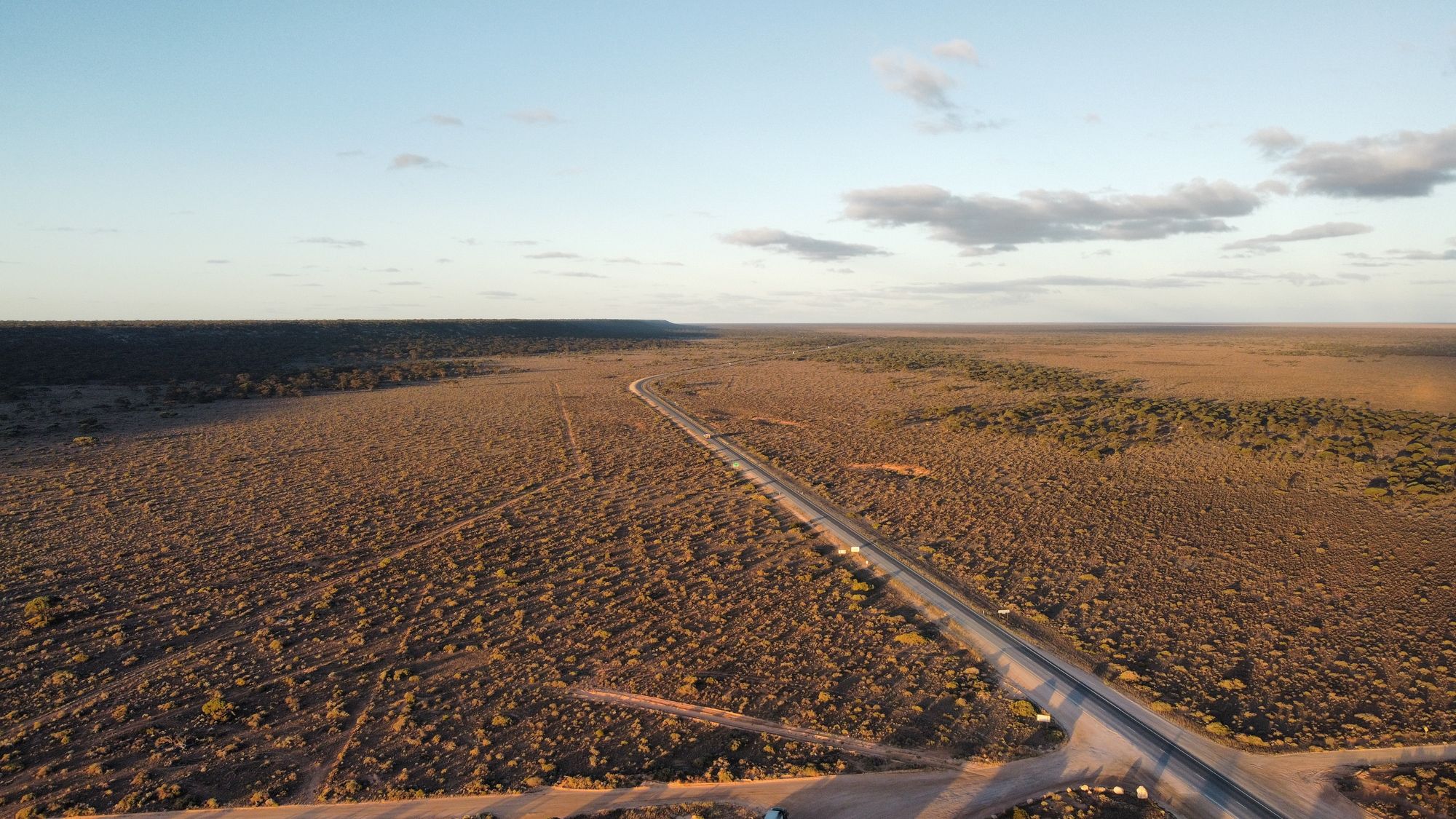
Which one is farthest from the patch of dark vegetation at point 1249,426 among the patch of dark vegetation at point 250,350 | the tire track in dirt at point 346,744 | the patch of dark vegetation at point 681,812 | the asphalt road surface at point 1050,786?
the patch of dark vegetation at point 250,350

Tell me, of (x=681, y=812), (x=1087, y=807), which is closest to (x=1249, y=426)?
(x=1087, y=807)

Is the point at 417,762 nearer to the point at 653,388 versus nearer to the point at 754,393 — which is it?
the point at 754,393

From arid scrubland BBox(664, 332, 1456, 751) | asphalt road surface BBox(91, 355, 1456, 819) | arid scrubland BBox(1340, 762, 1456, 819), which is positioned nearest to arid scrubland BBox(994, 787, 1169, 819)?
asphalt road surface BBox(91, 355, 1456, 819)

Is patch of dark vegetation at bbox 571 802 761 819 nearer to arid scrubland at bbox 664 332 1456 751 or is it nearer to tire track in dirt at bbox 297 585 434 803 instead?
tire track in dirt at bbox 297 585 434 803

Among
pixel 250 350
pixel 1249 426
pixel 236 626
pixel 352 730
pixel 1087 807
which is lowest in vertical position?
pixel 1087 807

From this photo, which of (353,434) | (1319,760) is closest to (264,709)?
(1319,760)

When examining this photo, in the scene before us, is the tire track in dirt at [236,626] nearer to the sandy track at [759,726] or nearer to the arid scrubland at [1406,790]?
the sandy track at [759,726]

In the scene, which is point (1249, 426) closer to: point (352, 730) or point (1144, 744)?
point (1144, 744)
